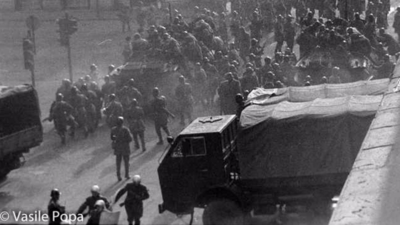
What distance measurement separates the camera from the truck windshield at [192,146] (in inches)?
640

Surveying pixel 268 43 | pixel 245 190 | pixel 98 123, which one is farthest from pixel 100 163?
pixel 268 43

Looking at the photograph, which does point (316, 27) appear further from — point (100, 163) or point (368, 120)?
point (368, 120)

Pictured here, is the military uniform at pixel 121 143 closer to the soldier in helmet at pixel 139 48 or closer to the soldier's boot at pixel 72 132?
the soldier's boot at pixel 72 132

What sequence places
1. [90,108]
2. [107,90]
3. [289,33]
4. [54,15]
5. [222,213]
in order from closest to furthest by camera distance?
[222,213], [90,108], [107,90], [289,33], [54,15]

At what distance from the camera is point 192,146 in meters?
16.3

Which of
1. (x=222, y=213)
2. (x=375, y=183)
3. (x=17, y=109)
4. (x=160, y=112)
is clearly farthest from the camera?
(x=160, y=112)

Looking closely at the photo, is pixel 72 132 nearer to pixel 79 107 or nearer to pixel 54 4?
pixel 79 107

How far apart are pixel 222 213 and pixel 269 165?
3.94ft

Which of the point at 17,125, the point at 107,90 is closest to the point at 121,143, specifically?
the point at 17,125

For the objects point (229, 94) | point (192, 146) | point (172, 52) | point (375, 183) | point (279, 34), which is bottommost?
point (229, 94)

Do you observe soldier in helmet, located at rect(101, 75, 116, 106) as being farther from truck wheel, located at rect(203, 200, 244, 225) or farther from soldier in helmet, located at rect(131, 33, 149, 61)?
truck wheel, located at rect(203, 200, 244, 225)

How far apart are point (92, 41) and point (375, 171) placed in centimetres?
3282

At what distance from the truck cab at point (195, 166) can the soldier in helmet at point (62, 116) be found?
329 inches

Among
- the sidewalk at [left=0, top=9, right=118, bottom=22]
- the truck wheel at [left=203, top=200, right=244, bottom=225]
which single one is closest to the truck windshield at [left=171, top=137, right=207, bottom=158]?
the truck wheel at [left=203, top=200, right=244, bottom=225]
